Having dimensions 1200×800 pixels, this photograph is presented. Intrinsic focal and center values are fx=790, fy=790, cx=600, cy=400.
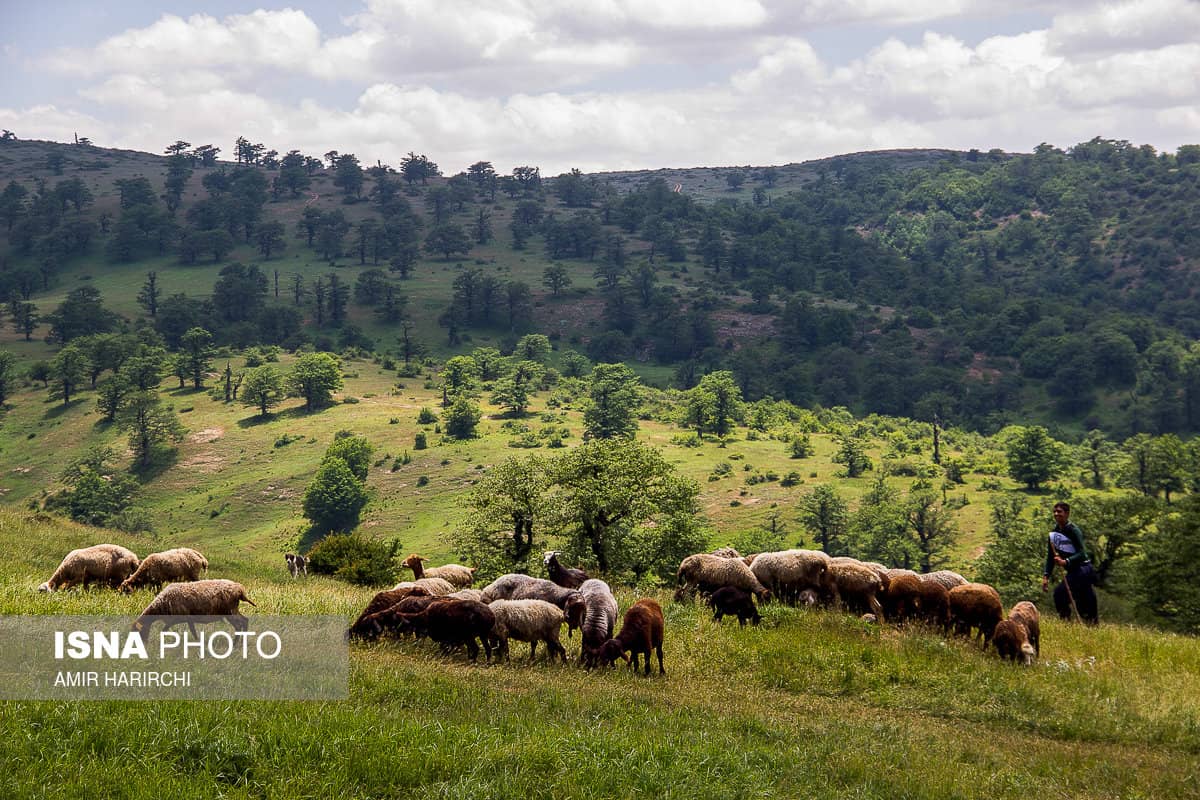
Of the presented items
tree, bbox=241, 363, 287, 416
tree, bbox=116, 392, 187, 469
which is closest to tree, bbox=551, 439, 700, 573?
tree, bbox=116, 392, 187, 469

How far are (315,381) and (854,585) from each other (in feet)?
429

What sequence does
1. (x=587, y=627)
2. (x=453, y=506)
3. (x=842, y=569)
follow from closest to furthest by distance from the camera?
(x=587, y=627), (x=842, y=569), (x=453, y=506)

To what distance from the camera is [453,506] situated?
319 ft

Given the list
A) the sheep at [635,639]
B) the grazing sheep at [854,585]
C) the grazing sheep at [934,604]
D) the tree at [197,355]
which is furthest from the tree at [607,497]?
the tree at [197,355]

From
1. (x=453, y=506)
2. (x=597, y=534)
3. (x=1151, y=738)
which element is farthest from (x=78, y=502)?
(x=1151, y=738)

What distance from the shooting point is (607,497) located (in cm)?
3469

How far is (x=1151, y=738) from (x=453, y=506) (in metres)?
Result: 90.0

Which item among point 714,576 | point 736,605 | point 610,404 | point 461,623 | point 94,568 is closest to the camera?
point 461,623

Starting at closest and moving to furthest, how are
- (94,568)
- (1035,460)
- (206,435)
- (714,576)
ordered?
(94,568), (714,576), (1035,460), (206,435)

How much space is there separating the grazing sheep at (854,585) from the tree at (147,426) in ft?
401

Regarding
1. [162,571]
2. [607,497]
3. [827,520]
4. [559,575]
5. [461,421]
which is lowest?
[827,520]

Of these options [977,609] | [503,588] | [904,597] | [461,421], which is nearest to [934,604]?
[904,597]

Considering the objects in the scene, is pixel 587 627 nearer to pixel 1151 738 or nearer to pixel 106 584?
pixel 1151 738

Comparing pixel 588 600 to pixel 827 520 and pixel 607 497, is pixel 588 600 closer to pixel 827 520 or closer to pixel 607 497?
pixel 607 497
